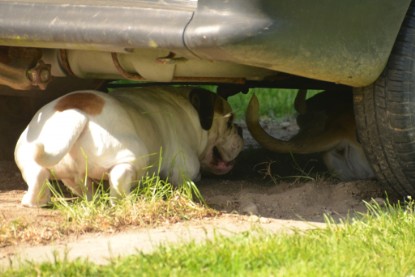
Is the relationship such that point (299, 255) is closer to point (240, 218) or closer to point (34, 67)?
point (240, 218)

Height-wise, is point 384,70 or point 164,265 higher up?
point 384,70

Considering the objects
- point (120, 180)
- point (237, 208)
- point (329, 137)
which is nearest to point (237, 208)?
point (237, 208)

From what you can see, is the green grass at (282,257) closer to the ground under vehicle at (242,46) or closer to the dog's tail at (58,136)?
the ground under vehicle at (242,46)

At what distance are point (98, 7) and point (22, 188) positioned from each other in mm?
1364

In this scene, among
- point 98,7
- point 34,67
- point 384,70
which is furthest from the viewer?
point 34,67

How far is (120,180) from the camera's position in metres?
4.46

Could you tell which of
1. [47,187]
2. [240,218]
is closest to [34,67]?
[47,187]

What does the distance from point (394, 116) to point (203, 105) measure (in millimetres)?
1356

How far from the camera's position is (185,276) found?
11.0 ft

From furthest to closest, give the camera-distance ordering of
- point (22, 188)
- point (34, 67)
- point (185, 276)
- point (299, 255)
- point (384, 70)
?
point (22, 188)
point (34, 67)
point (384, 70)
point (299, 255)
point (185, 276)

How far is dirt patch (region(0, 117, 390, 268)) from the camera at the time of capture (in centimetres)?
381

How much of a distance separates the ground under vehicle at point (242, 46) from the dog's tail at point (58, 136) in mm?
254

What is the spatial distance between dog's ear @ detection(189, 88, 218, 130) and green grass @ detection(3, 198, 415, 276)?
158 centimetres

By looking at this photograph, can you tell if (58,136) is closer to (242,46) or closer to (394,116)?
(242,46)
